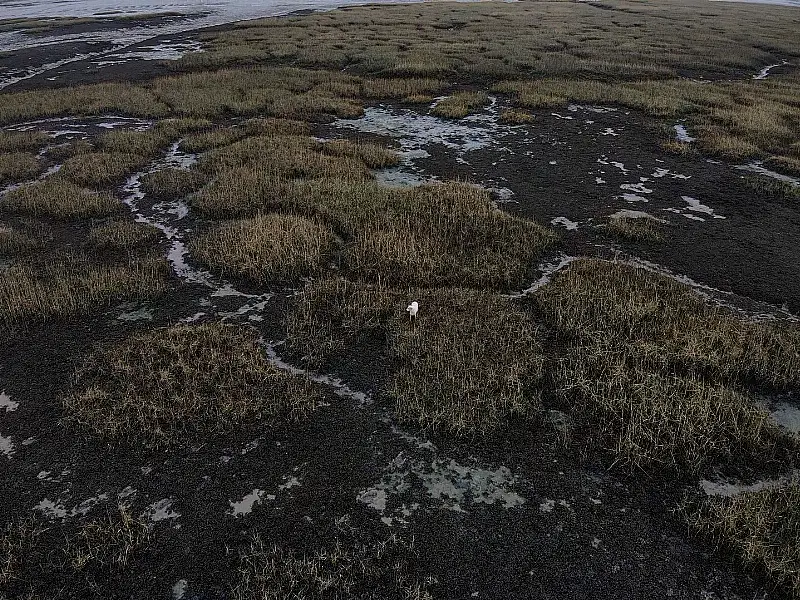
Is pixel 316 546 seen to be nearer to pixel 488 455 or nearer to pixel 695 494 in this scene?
pixel 488 455

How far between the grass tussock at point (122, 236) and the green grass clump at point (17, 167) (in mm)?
6553

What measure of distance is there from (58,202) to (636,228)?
18092 millimetres

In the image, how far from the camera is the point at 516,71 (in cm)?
3925

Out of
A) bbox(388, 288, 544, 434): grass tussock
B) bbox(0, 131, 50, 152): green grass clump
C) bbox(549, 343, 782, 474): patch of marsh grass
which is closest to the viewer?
bbox(549, 343, 782, 474): patch of marsh grass

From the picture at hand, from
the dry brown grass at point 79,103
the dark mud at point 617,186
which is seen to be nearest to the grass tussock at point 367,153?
the dark mud at point 617,186

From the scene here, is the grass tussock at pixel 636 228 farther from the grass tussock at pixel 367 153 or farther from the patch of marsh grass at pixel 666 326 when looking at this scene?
the grass tussock at pixel 367 153

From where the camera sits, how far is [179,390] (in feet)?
33.7

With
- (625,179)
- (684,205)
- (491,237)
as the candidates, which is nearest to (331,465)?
(491,237)

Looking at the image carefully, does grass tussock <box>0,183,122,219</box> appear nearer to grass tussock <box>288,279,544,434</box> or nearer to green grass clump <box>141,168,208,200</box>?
green grass clump <box>141,168,208,200</box>

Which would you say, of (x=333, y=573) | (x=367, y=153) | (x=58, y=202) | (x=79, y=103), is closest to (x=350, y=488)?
(x=333, y=573)

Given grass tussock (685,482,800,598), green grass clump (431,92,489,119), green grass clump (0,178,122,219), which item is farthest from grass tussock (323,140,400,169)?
grass tussock (685,482,800,598)

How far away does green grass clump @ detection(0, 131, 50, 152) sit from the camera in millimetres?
23672

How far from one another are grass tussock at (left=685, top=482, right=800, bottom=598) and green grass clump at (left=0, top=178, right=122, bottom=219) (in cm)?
1800

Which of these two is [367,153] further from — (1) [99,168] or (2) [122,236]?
(2) [122,236]
